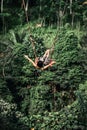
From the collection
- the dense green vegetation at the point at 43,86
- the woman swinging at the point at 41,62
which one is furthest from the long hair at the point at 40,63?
the dense green vegetation at the point at 43,86

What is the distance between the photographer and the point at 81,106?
16.0m

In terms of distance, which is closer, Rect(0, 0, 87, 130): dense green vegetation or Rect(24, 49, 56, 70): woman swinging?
Rect(24, 49, 56, 70): woman swinging

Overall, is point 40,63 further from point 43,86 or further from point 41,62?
point 43,86

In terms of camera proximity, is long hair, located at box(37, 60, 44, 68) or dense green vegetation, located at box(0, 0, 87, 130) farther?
dense green vegetation, located at box(0, 0, 87, 130)

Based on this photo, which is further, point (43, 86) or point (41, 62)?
point (43, 86)

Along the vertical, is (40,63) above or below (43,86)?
above

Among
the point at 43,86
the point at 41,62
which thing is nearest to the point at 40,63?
the point at 41,62

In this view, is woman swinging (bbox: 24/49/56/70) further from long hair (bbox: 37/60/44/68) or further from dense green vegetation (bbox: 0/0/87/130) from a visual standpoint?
dense green vegetation (bbox: 0/0/87/130)

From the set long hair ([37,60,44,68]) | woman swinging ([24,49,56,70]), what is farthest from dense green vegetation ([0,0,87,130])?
long hair ([37,60,44,68])

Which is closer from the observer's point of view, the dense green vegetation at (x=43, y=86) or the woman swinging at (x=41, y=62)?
the woman swinging at (x=41, y=62)

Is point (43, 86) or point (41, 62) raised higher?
→ point (41, 62)

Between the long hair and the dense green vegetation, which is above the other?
the long hair

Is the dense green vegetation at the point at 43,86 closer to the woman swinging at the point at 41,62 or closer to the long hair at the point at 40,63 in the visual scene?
the woman swinging at the point at 41,62

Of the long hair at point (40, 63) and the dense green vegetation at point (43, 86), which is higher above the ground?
the long hair at point (40, 63)
